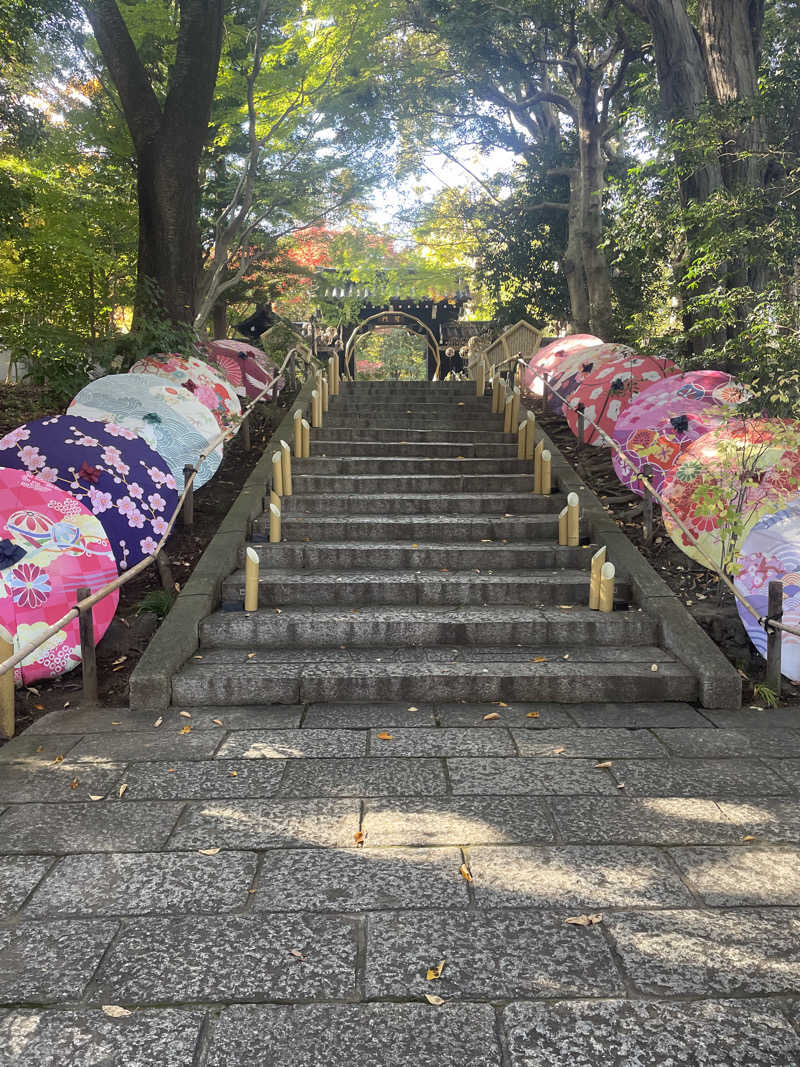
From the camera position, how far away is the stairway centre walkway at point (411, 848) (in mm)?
2166

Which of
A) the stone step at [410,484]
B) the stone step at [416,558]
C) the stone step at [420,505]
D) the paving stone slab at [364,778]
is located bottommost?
the paving stone slab at [364,778]

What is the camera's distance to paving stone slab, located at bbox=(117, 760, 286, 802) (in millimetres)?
3572

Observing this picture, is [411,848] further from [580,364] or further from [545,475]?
[580,364]

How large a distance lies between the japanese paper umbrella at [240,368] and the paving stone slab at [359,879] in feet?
29.3

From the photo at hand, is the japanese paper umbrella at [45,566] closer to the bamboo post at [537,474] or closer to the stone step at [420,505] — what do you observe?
the stone step at [420,505]

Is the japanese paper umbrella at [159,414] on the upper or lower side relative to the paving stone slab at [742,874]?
upper

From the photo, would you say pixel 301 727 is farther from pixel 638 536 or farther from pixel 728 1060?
pixel 638 536

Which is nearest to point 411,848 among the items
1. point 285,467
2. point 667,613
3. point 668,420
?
point 667,613

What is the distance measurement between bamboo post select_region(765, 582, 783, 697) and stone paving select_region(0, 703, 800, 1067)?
18.4 inches

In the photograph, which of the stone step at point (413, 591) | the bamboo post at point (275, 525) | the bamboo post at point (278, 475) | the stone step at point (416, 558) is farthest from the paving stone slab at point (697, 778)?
the bamboo post at point (278, 475)

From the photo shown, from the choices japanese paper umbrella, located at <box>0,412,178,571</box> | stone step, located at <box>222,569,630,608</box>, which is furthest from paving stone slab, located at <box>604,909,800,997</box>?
japanese paper umbrella, located at <box>0,412,178,571</box>

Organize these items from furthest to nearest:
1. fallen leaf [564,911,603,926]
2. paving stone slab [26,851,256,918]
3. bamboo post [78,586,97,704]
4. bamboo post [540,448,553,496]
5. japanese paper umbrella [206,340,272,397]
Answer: japanese paper umbrella [206,340,272,397], bamboo post [540,448,553,496], bamboo post [78,586,97,704], paving stone slab [26,851,256,918], fallen leaf [564,911,603,926]

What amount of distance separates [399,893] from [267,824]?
0.79 meters

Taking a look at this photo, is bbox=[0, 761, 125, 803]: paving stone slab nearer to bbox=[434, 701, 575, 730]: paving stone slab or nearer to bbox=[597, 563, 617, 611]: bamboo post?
bbox=[434, 701, 575, 730]: paving stone slab
